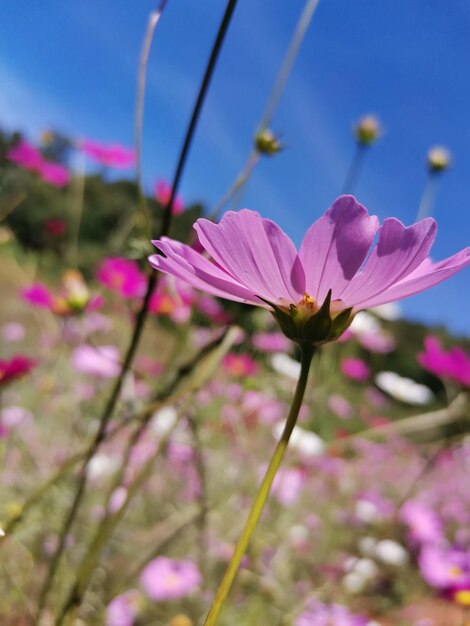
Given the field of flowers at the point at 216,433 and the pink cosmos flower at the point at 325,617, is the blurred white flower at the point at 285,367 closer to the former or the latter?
the field of flowers at the point at 216,433

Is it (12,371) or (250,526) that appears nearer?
(250,526)

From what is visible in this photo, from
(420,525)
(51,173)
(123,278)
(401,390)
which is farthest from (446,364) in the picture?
(401,390)

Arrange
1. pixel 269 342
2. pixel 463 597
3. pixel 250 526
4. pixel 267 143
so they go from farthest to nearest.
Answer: pixel 269 342 < pixel 463 597 < pixel 267 143 < pixel 250 526

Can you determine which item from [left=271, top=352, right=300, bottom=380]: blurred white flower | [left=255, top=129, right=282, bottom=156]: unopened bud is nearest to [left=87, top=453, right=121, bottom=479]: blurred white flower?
[left=271, top=352, right=300, bottom=380]: blurred white flower

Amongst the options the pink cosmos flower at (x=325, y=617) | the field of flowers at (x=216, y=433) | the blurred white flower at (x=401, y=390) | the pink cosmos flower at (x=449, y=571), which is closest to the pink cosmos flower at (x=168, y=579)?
the field of flowers at (x=216, y=433)

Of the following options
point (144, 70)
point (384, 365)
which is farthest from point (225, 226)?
point (384, 365)

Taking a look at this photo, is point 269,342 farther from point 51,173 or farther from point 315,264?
point 315,264

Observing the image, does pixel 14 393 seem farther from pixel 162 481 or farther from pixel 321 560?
pixel 321 560

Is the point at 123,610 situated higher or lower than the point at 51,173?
lower
